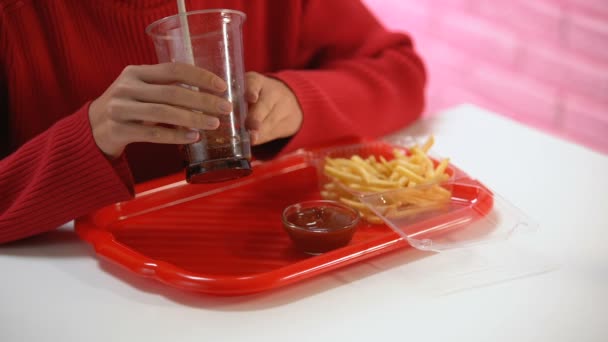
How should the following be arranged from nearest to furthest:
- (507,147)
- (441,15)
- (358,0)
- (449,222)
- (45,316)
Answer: (45,316)
(449,222)
(507,147)
(358,0)
(441,15)

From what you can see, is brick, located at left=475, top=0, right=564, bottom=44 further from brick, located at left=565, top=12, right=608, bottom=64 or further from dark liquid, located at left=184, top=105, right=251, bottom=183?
dark liquid, located at left=184, top=105, right=251, bottom=183

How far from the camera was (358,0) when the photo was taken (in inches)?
71.7

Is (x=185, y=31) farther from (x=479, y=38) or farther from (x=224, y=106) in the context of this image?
(x=479, y=38)

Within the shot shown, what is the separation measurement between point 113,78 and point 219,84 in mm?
570

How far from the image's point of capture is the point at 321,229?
3.50ft

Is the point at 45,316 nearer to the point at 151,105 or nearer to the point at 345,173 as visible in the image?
the point at 151,105

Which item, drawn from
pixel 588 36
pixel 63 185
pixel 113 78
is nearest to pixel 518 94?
pixel 588 36

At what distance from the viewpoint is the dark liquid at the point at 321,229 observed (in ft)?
3.47

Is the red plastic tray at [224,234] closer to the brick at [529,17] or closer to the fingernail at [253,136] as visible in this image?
the fingernail at [253,136]

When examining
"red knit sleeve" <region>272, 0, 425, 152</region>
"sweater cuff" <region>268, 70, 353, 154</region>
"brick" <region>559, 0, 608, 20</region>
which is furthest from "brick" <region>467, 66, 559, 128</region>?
"sweater cuff" <region>268, 70, 353, 154</region>

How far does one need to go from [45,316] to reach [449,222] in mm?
708

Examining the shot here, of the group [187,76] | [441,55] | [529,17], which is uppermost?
[187,76]

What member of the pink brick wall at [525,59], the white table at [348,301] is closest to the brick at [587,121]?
the pink brick wall at [525,59]

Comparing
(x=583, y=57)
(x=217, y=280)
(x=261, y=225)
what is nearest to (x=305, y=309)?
(x=217, y=280)
